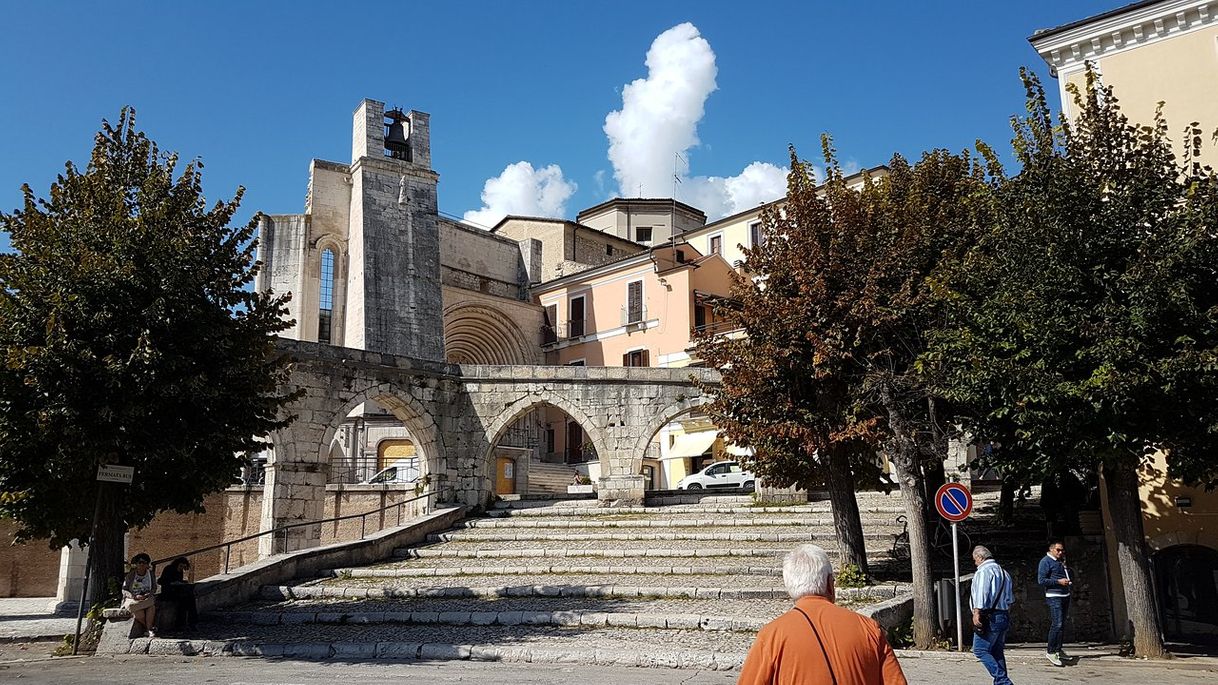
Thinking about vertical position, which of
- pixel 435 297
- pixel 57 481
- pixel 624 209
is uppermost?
pixel 624 209

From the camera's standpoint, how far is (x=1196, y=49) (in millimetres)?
15820

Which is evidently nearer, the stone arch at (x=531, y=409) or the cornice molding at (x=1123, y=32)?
the cornice molding at (x=1123, y=32)

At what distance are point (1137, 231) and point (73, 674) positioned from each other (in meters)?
13.6

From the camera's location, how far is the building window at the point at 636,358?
38.2 meters

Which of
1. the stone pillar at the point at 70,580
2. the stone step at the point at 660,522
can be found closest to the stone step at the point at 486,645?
the stone step at the point at 660,522

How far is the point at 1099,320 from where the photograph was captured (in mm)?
11461

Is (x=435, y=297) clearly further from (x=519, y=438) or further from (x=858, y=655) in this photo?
(x=858, y=655)

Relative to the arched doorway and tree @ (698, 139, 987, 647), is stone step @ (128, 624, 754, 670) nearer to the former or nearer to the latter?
tree @ (698, 139, 987, 647)

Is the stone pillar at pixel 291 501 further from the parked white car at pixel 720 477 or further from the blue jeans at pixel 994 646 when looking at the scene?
the blue jeans at pixel 994 646

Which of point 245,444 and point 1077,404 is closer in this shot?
point 1077,404

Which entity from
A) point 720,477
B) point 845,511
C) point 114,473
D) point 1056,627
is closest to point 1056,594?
point 1056,627

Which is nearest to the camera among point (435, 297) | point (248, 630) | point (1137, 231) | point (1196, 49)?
point (1137, 231)

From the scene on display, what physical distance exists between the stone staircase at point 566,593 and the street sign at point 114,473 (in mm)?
2075

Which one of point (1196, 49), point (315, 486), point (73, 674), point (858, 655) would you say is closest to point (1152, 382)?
point (1196, 49)
